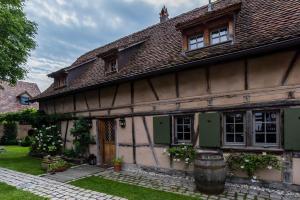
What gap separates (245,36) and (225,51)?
1038 mm

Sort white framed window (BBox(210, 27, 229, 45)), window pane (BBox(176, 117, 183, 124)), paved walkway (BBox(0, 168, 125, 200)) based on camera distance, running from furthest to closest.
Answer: window pane (BBox(176, 117, 183, 124))
white framed window (BBox(210, 27, 229, 45))
paved walkway (BBox(0, 168, 125, 200))

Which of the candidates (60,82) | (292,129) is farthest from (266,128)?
(60,82)

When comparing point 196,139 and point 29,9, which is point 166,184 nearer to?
point 196,139

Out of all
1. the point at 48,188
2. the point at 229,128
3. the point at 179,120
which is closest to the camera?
the point at 229,128

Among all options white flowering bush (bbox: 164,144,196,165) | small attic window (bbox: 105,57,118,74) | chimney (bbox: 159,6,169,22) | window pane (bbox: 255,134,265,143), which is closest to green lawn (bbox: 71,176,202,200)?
white flowering bush (bbox: 164,144,196,165)

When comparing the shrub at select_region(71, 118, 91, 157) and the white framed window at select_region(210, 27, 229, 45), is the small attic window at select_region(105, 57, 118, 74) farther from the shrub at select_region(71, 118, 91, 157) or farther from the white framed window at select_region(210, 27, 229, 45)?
the white framed window at select_region(210, 27, 229, 45)

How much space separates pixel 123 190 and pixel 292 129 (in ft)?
16.0

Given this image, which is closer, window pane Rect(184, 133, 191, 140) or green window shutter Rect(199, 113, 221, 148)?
green window shutter Rect(199, 113, 221, 148)

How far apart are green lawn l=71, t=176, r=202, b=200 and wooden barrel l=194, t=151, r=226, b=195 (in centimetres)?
60

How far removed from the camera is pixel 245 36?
770 centimetres

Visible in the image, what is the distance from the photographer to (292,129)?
20.7ft

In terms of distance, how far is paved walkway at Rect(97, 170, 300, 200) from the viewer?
6453mm

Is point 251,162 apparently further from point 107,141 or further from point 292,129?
point 107,141

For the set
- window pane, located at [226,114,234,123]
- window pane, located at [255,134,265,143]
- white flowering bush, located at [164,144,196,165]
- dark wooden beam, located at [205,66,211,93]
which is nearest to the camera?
window pane, located at [255,134,265,143]
